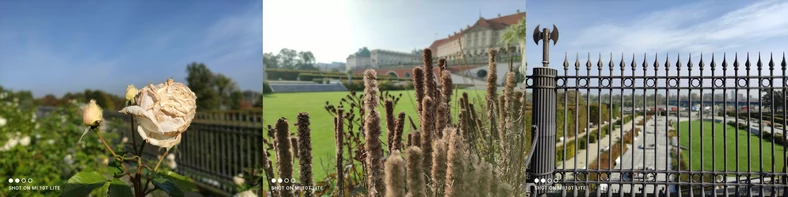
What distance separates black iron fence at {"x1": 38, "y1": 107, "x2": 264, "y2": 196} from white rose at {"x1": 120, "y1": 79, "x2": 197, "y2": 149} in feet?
12.2

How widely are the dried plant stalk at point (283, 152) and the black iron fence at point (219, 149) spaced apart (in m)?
2.41

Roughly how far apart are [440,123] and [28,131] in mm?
4553

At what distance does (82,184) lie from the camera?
0.98 m

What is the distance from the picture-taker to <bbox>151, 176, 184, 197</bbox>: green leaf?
39.3 inches

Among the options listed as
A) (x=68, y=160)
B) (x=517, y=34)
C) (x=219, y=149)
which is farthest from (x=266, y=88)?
(x=219, y=149)

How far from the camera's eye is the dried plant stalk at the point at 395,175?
123 centimetres

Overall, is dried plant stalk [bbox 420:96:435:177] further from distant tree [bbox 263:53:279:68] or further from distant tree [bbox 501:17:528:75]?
distant tree [bbox 263:53:279:68]

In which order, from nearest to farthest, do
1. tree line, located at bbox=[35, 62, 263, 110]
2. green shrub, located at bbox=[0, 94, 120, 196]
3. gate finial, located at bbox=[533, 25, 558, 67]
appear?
gate finial, located at bbox=[533, 25, 558, 67] → green shrub, located at bbox=[0, 94, 120, 196] → tree line, located at bbox=[35, 62, 263, 110]

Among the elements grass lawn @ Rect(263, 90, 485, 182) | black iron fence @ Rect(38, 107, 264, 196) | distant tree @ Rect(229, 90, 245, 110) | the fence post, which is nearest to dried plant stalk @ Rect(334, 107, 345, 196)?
grass lawn @ Rect(263, 90, 485, 182)

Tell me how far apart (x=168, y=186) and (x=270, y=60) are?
1321mm

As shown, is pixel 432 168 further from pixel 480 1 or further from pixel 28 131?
pixel 28 131

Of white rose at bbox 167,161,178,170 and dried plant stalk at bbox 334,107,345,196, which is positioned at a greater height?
dried plant stalk at bbox 334,107,345,196

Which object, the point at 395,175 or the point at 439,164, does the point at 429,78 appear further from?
the point at 395,175

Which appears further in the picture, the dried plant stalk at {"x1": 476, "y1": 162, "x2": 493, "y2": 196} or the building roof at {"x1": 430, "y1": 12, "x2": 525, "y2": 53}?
the building roof at {"x1": 430, "y1": 12, "x2": 525, "y2": 53}
